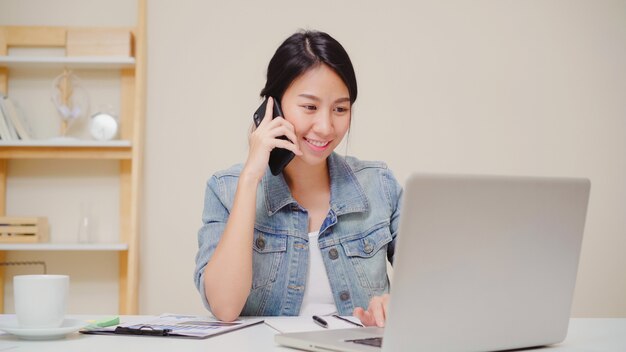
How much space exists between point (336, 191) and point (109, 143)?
1.57 metres

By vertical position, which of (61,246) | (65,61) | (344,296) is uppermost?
(65,61)

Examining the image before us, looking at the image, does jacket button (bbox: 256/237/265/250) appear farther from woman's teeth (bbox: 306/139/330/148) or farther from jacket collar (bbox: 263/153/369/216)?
woman's teeth (bbox: 306/139/330/148)

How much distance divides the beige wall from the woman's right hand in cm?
156

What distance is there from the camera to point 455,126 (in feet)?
10.9

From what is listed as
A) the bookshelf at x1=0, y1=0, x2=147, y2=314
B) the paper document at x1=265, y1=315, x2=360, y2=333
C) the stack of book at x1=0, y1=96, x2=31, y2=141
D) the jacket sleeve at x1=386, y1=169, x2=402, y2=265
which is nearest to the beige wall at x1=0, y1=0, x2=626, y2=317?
the bookshelf at x1=0, y1=0, x2=147, y2=314

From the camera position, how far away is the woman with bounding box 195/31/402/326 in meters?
1.65

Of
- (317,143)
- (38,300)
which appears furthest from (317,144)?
(38,300)

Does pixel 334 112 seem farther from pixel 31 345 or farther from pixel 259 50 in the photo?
pixel 259 50

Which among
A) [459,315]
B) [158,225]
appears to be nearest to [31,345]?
[459,315]

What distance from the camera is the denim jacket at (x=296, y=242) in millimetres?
1655

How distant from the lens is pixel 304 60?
1.72m

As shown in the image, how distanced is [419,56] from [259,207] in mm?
1820

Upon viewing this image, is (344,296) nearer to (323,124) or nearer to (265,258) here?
(265,258)

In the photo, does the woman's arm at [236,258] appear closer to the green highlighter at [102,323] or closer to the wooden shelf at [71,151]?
the green highlighter at [102,323]
